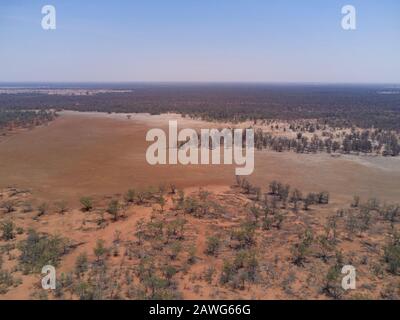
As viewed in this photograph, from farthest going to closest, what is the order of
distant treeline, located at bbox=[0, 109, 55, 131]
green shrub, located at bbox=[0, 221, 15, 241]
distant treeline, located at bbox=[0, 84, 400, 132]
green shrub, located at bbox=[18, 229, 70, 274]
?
distant treeline, located at bbox=[0, 84, 400, 132], distant treeline, located at bbox=[0, 109, 55, 131], green shrub, located at bbox=[0, 221, 15, 241], green shrub, located at bbox=[18, 229, 70, 274]

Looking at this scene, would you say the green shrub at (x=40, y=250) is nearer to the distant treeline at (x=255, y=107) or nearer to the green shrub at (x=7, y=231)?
the green shrub at (x=7, y=231)

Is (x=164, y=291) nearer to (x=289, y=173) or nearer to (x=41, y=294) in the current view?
(x=41, y=294)

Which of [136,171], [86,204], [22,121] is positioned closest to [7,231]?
[86,204]

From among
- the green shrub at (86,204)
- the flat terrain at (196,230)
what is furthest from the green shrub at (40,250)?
the green shrub at (86,204)

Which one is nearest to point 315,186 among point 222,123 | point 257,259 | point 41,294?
point 257,259

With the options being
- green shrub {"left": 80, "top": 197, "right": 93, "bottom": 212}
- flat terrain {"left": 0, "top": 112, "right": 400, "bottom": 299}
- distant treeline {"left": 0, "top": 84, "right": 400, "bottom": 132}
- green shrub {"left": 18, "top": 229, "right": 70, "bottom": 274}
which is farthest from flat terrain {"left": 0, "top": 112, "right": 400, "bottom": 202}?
distant treeline {"left": 0, "top": 84, "right": 400, "bottom": 132}

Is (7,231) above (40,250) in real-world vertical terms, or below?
above

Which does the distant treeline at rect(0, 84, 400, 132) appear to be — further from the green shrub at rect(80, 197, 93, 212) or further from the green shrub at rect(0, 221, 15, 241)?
the green shrub at rect(0, 221, 15, 241)

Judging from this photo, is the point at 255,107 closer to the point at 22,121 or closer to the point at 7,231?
the point at 22,121
